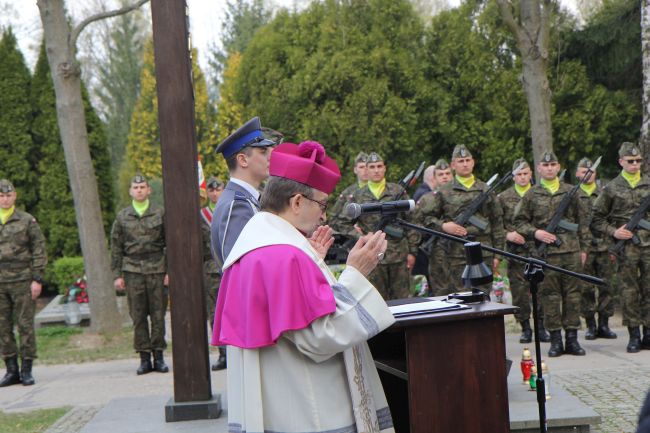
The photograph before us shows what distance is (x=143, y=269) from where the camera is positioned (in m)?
9.78

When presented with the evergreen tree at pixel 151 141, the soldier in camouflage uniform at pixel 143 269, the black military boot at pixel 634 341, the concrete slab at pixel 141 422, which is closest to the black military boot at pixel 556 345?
the black military boot at pixel 634 341

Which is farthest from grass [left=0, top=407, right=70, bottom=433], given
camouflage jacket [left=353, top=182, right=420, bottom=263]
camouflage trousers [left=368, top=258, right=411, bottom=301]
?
camouflage jacket [left=353, top=182, right=420, bottom=263]

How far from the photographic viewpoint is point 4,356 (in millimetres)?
9648

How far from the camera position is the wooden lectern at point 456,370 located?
12.9ft

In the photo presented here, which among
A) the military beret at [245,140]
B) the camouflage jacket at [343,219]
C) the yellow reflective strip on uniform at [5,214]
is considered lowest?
the camouflage jacket at [343,219]

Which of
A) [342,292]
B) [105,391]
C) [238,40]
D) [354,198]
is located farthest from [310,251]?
[238,40]

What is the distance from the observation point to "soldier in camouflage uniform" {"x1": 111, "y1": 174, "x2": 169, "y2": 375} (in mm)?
9758

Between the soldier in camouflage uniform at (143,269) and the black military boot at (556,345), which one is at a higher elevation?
the soldier in camouflage uniform at (143,269)

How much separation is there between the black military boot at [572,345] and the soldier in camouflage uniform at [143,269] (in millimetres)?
4431

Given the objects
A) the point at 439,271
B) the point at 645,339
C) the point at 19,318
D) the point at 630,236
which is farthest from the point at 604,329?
the point at 19,318

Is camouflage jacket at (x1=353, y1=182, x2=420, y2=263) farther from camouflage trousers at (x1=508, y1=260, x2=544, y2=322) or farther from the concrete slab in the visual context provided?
the concrete slab

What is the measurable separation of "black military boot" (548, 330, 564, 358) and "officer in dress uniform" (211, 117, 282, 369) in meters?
5.01

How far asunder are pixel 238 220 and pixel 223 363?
5249 mm

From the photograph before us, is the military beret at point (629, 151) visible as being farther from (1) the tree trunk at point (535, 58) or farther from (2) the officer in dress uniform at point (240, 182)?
(2) the officer in dress uniform at point (240, 182)
